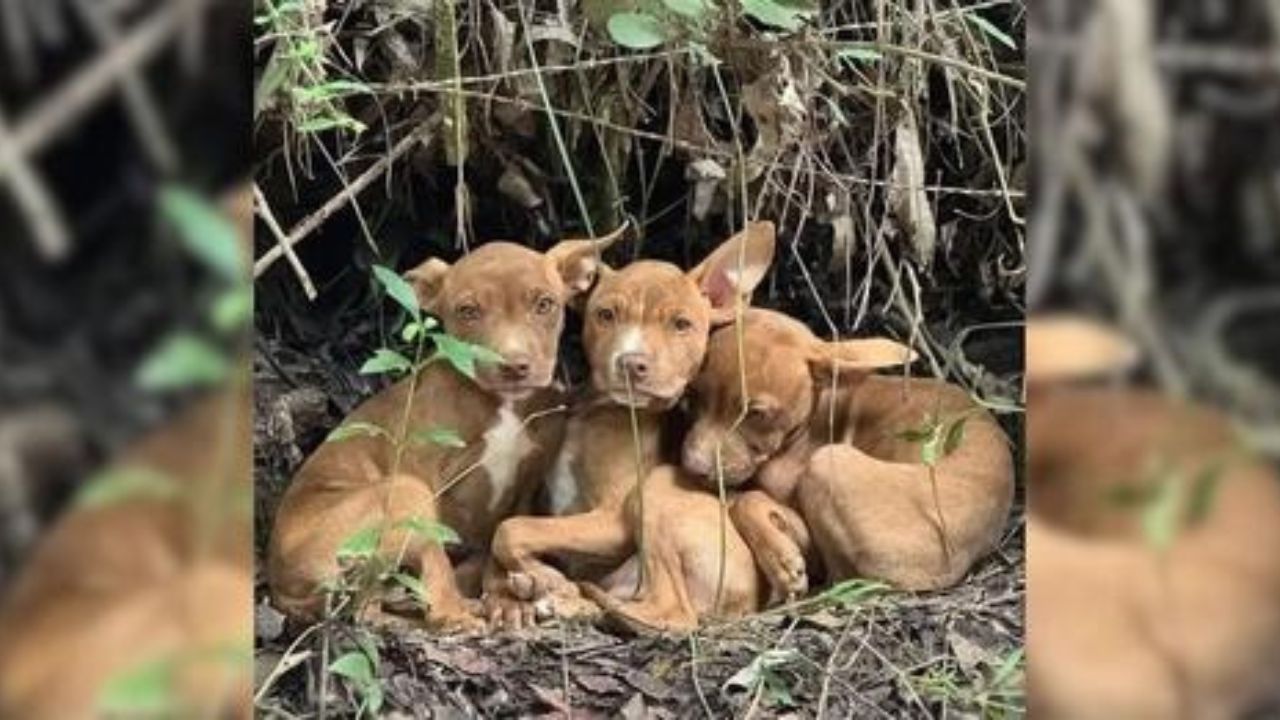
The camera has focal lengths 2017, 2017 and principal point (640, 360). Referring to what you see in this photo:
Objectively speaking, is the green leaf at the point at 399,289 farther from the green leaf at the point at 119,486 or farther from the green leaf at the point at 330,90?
the green leaf at the point at 119,486

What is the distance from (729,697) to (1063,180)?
64 centimetres

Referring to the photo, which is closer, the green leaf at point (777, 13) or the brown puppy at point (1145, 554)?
the brown puppy at point (1145, 554)

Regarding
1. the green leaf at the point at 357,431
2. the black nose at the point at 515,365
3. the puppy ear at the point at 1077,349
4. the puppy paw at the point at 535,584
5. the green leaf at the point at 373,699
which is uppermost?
the puppy ear at the point at 1077,349

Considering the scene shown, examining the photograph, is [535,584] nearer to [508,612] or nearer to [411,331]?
[508,612]

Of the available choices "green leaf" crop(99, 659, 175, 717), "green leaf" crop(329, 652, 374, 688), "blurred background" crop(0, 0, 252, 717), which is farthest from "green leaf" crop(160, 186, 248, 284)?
"green leaf" crop(329, 652, 374, 688)

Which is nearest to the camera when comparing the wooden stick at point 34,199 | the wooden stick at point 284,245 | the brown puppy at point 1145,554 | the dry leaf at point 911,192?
the wooden stick at point 34,199

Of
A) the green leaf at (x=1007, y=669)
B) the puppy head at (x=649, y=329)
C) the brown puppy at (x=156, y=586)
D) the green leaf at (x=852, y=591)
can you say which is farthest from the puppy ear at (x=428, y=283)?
the brown puppy at (x=156, y=586)

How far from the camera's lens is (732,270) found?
1.47 meters

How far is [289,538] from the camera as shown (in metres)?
1.37

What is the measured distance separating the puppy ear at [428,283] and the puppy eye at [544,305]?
67 mm

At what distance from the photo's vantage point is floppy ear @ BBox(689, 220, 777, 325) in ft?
4.78

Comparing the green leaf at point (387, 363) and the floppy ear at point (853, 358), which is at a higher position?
the green leaf at point (387, 363)

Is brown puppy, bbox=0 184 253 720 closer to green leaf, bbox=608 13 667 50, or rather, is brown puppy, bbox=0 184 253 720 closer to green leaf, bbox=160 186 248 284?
green leaf, bbox=160 186 248 284

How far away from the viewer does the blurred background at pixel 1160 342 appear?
0.74 meters
